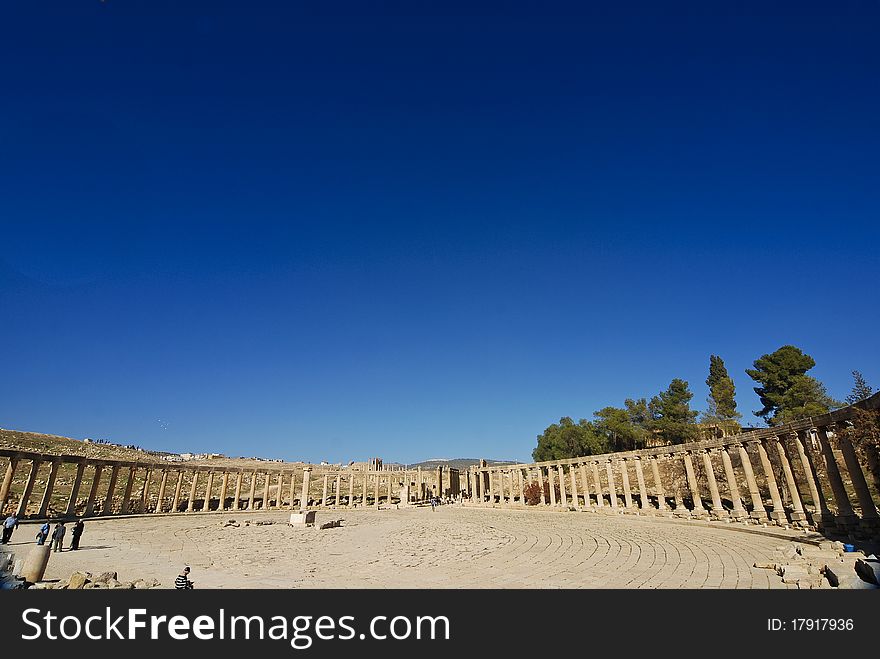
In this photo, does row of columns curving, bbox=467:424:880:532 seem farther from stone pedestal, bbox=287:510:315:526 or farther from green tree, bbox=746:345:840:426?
stone pedestal, bbox=287:510:315:526

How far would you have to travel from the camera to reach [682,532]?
79.4ft

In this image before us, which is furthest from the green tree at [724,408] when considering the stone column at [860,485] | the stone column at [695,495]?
Result: the stone column at [860,485]

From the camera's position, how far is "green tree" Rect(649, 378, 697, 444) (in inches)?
2132

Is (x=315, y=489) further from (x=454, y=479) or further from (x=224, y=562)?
(x=224, y=562)

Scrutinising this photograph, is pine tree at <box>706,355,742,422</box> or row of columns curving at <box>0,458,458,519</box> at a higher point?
pine tree at <box>706,355,742,422</box>

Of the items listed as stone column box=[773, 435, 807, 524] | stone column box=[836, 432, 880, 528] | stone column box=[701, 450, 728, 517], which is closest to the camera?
stone column box=[836, 432, 880, 528]

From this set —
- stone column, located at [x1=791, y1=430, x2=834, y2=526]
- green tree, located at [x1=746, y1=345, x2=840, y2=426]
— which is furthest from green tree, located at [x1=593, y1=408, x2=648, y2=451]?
stone column, located at [x1=791, y1=430, x2=834, y2=526]

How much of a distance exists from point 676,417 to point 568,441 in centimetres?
1597

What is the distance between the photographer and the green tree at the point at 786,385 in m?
46.1

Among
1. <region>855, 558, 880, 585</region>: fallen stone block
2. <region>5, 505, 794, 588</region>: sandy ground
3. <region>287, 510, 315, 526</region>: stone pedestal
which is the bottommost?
<region>5, 505, 794, 588</region>: sandy ground

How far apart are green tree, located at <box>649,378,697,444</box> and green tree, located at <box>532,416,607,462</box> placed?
809cm
